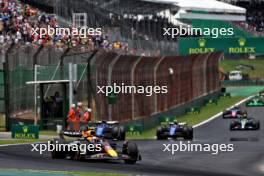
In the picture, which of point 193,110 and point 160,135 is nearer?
point 160,135

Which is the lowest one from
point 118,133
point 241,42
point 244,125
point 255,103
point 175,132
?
point 255,103

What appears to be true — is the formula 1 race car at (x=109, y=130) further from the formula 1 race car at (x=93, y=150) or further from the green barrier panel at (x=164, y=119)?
the green barrier panel at (x=164, y=119)

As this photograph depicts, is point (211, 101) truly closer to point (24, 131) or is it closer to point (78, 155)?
point (24, 131)

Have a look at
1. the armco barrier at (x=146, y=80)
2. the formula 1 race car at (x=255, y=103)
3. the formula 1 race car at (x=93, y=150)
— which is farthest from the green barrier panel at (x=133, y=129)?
the formula 1 race car at (x=255, y=103)

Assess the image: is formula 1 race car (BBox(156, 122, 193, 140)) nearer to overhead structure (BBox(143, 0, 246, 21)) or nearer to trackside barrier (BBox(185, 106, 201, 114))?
trackside barrier (BBox(185, 106, 201, 114))

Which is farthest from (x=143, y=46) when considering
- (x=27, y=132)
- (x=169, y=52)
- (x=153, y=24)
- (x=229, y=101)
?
(x=229, y=101)

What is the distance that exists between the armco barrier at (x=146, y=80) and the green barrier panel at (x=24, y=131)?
4021 mm

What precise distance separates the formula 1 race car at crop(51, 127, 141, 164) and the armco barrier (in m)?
10.6

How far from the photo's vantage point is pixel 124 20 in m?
45.4

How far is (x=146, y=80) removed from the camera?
1463 inches

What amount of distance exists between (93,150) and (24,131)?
822cm

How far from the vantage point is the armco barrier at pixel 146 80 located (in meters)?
31.6

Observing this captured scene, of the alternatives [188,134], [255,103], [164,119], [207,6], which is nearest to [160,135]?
[188,134]

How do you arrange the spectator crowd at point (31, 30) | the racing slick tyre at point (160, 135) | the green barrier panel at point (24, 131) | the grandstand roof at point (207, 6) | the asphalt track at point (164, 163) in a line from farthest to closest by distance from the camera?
the grandstand roof at point (207, 6) < the spectator crowd at point (31, 30) < the racing slick tyre at point (160, 135) < the green barrier panel at point (24, 131) < the asphalt track at point (164, 163)
